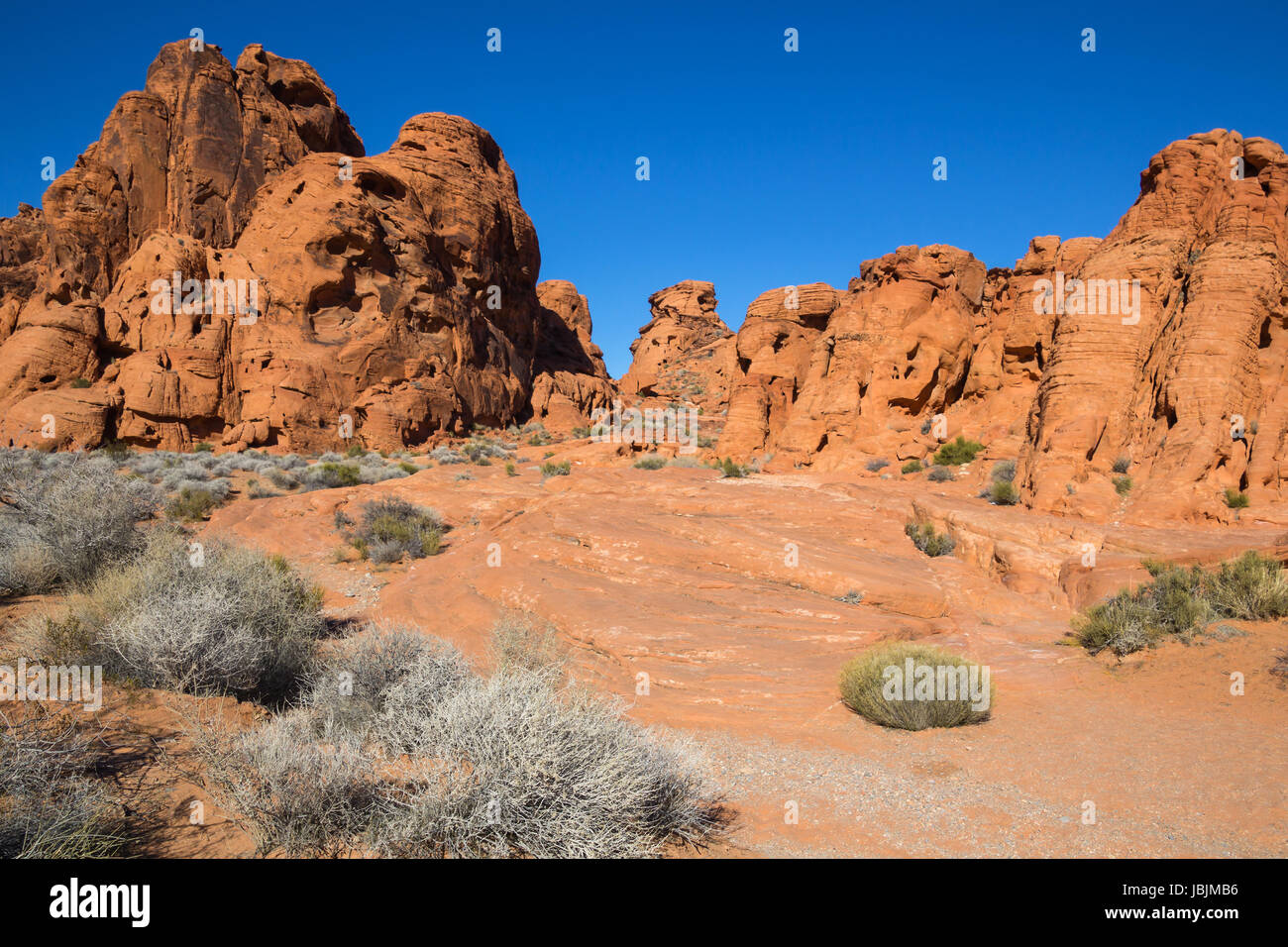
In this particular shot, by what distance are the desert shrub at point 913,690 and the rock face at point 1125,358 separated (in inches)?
344

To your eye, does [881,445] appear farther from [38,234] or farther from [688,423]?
[38,234]

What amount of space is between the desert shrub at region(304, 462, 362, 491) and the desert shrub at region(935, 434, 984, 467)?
→ 19212 mm

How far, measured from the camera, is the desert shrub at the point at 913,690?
6051 mm

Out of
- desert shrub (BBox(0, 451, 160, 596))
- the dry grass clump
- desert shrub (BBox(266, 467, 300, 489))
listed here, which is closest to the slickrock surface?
the dry grass clump

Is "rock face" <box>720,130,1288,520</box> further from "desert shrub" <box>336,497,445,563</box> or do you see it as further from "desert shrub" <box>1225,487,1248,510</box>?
"desert shrub" <box>336,497,445,563</box>

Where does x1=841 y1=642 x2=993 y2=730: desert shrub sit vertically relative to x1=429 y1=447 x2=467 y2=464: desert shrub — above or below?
below

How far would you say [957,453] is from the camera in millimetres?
21047

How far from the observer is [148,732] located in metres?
4.09

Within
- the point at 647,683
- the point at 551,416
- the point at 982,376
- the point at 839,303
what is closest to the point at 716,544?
the point at 647,683

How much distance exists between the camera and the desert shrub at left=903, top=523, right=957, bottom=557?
39.0 feet

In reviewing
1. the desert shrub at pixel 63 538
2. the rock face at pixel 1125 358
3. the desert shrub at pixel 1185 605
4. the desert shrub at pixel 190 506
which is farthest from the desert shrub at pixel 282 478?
the desert shrub at pixel 1185 605

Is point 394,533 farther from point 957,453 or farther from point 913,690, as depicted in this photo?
point 957,453

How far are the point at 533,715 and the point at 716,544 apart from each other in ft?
23.4

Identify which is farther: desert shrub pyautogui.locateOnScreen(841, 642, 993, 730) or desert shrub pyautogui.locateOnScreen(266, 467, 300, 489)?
desert shrub pyautogui.locateOnScreen(266, 467, 300, 489)
